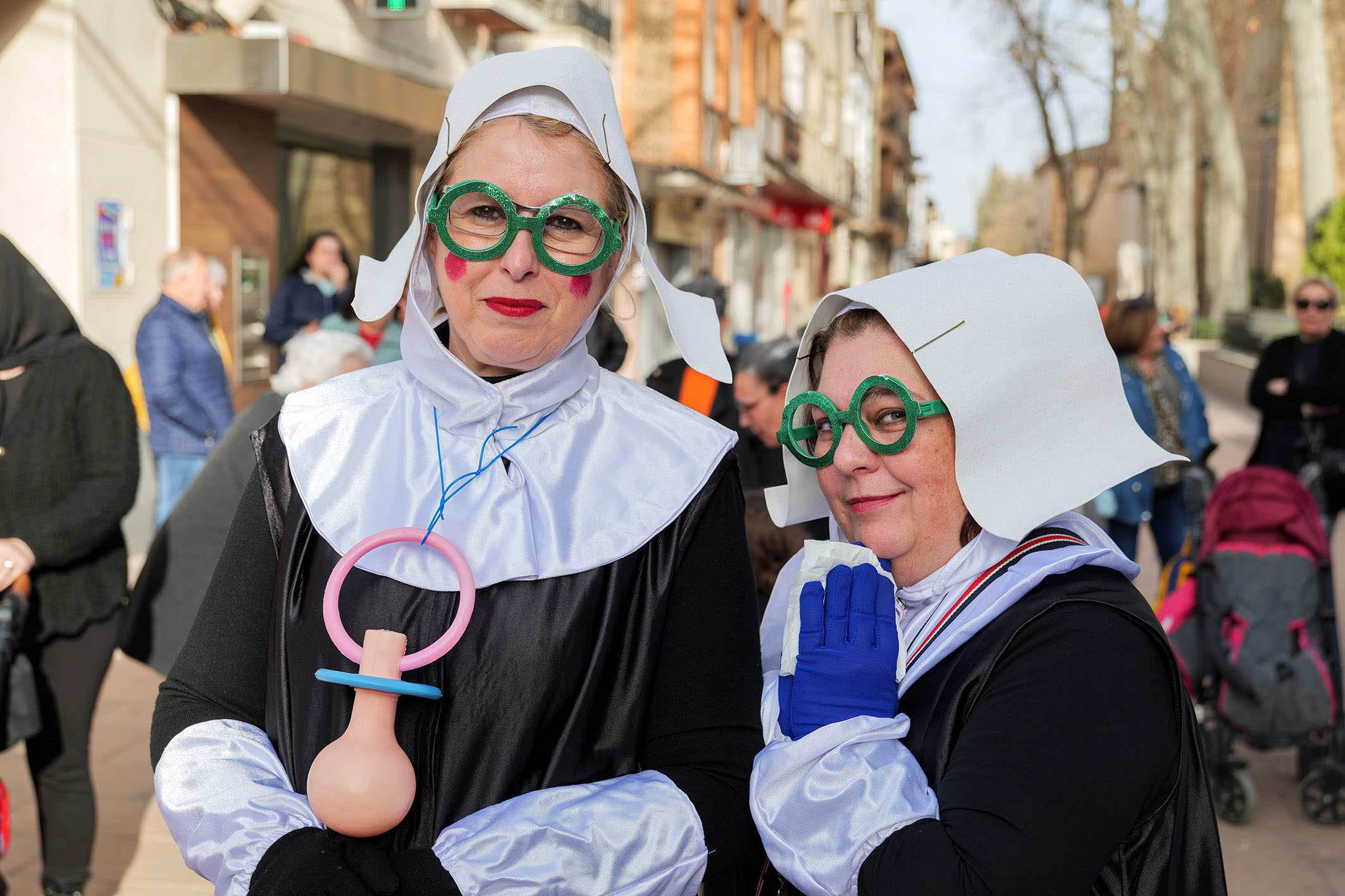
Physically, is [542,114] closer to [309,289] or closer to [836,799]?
[836,799]

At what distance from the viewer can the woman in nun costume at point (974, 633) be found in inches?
63.6

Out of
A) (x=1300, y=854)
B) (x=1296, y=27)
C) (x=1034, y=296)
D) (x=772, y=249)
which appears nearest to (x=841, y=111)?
(x=772, y=249)

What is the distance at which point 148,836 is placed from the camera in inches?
183

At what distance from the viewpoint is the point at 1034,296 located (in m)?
1.86

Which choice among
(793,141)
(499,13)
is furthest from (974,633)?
(793,141)

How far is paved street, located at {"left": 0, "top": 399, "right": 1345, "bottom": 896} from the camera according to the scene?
4340mm

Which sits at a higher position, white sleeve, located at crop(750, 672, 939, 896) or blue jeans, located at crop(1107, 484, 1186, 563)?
white sleeve, located at crop(750, 672, 939, 896)

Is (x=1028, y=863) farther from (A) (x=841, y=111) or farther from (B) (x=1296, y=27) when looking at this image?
(A) (x=841, y=111)

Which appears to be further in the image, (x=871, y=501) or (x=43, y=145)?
(x=43, y=145)

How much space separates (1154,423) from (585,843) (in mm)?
5392

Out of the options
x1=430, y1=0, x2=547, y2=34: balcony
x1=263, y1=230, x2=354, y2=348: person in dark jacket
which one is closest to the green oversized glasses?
x1=263, y1=230, x2=354, y2=348: person in dark jacket

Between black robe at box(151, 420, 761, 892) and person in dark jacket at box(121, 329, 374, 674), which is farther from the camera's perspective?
person in dark jacket at box(121, 329, 374, 674)

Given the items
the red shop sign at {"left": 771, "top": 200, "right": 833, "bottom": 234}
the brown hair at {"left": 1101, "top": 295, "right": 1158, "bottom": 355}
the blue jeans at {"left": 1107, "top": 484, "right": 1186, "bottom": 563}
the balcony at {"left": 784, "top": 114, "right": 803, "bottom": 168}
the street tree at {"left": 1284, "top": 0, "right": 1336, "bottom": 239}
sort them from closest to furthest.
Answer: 1. the brown hair at {"left": 1101, "top": 295, "right": 1158, "bottom": 355}
2. the blue jeans at {"left": 1107, "top": 484, "right": 1186, "bottom": 563}
3. the street tree at {"left": 1284, "top": 0, "right": 1336, "bottom": 239}
4. the balcony at {"left": 784, "top": 114, "right": 803, "bottom": 168}
5. the red shop sign at {"left": 771, "top": 200, "right": 833, "bottom": 234}

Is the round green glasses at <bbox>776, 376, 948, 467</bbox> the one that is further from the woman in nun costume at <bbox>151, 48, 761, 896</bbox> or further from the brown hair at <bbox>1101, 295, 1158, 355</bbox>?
the brown hair at <bbox>1101, 295, 1158, 355</bbox>
